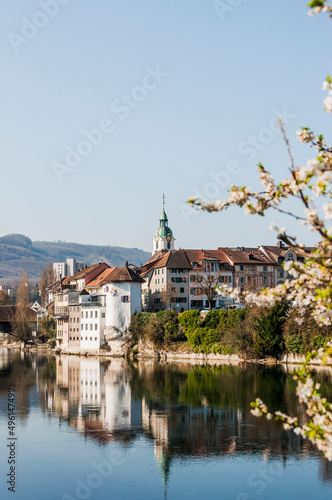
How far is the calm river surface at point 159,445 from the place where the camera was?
20.5m

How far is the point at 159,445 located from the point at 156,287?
6464 centimetres

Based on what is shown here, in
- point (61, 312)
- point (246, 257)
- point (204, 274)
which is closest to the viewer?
point (204, 274)

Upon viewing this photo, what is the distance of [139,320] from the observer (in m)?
77.0

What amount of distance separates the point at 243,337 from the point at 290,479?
4096cm

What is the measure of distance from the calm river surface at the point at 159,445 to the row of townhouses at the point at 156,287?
34.6 meters

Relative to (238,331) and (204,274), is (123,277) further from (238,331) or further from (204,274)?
(238,331)

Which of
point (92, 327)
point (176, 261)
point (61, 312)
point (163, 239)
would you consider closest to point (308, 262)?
point (92, 327)

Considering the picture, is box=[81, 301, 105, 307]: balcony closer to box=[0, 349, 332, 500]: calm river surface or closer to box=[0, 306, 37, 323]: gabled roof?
box=[0, 306, 37, 323]: gabled roof

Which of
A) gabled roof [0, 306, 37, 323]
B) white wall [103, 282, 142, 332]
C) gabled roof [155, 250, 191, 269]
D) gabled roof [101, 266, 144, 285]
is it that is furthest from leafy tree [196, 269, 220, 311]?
gabled roof [0, 306, 37, 323]

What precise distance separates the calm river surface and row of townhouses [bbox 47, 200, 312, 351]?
34584 millimetres

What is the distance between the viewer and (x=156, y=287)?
3558 inches

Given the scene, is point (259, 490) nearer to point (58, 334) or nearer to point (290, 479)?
point (290, 479)

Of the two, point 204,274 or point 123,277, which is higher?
point 204,274

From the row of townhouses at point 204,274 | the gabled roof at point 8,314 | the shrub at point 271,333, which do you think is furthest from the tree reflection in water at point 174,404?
the gabled roof at point 8,314
